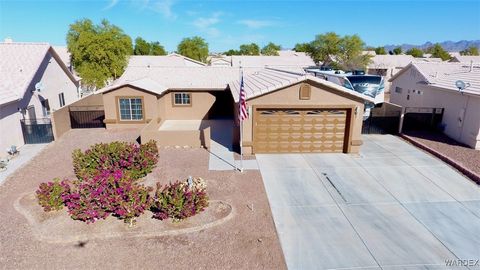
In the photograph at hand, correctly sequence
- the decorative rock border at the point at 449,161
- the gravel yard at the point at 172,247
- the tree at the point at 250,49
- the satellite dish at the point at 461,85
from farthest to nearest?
the tree at the point at 250,49 < the satellite dish at the point at 461,85 < the decorative rock border at the point at 449,161 < the gravel yard at the point at 172,247

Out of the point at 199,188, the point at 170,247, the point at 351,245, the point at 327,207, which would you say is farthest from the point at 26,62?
the point at 351,245

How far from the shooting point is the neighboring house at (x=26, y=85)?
15852 millimetres

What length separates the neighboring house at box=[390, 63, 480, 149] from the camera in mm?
16453

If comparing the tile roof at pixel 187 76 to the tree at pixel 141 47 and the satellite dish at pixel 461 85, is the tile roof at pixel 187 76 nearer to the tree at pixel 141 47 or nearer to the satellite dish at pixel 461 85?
the satellite dish at pixel 461 85

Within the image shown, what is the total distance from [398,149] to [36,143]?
1949cm

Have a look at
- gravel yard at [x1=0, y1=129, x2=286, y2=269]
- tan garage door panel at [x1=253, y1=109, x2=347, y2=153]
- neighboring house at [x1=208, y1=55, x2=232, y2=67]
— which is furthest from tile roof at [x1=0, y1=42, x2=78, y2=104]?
neighboring house at [x1=208, y1=55, x2=232, y2=67]

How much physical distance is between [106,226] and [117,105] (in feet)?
42.3

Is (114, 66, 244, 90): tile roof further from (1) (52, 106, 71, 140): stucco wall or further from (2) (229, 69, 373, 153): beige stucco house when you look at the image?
(2) (229, 69, 373, 153): beige stucco house

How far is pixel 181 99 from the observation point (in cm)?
2294

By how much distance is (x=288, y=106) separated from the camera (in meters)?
14.9

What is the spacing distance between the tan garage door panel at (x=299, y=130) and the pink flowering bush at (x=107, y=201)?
7.12 metres

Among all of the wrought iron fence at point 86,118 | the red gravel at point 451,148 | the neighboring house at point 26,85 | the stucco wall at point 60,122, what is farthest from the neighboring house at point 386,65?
the stucco wall at point 60,122

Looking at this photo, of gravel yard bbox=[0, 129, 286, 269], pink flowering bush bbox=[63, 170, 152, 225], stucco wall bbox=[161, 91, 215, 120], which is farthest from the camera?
stucco wall bbox=[161, 91, 215, 120]

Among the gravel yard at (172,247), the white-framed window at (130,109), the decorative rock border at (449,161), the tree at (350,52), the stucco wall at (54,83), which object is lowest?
the gravel yard at (172,247)
